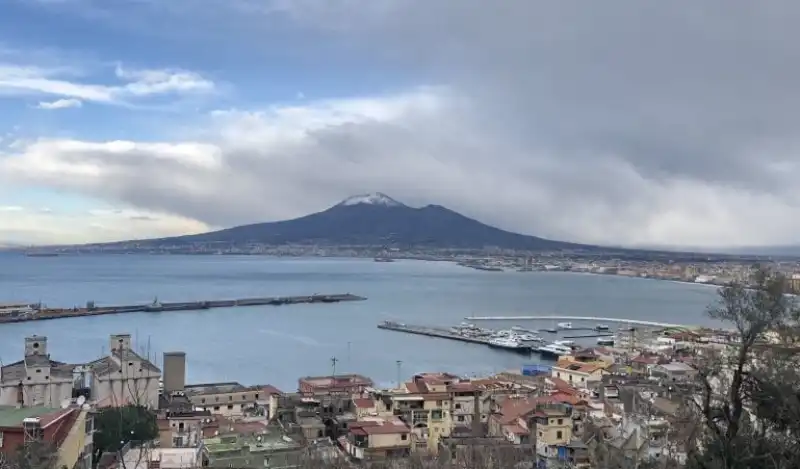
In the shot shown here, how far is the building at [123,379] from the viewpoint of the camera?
7473 mm

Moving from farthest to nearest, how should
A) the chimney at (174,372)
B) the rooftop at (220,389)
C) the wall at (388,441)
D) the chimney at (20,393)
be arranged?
the chimney at (174,372) → the rooftop at (220,389) → the chimney at (20,393) → the wall at (388,441)

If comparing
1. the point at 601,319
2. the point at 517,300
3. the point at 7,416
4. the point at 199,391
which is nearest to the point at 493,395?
the point at 199,391

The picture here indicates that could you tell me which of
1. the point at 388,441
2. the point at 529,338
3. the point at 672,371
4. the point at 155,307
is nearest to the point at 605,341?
the point at 529,338

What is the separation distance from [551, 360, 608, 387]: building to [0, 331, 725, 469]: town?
2.62 feet

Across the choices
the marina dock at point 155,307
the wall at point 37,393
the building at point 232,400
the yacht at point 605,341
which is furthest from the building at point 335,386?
the marina dock at point 155,307

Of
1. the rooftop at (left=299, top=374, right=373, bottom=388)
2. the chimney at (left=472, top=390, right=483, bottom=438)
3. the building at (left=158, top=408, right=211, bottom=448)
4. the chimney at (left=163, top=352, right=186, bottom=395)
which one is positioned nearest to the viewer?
the building at (left=158, top=408, right=211, bottom=448)

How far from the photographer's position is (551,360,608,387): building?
11.2 meters

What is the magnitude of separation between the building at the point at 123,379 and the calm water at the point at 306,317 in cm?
438

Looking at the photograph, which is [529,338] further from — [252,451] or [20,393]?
[252,451]

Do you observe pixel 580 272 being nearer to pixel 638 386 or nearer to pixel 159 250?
pixel 159 250

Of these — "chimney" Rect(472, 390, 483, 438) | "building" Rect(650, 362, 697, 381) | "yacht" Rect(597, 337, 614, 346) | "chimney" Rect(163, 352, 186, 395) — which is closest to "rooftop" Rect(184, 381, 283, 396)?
"chimney" Rect(163, 352, 186, 395)

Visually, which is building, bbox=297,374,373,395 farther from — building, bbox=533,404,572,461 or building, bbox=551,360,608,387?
building, bbox=551,360,608,387

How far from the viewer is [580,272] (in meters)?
62.6

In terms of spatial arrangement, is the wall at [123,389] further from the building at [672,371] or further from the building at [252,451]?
the building at [672,371]
